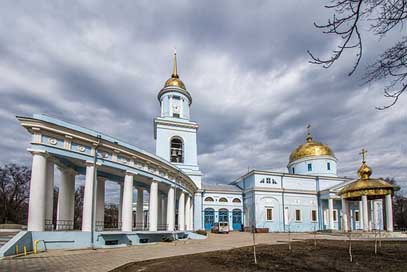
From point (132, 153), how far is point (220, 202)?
81.9ft

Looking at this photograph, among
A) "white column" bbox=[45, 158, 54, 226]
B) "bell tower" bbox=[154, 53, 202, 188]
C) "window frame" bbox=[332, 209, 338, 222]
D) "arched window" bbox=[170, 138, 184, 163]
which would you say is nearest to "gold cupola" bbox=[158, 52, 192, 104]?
"bell tower" bbox=[154, 53, 202, 188]

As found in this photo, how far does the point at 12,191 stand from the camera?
42000 millimetres

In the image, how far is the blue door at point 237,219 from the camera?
1611 inches

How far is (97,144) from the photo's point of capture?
15.8m

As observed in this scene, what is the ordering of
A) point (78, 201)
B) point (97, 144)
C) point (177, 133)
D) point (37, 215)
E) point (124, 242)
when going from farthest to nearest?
point (78, 201) < point (177, 133) < point (124, 242) < point (97, 144) < point (37, 215)

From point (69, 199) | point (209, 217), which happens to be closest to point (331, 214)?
point (209, 217)

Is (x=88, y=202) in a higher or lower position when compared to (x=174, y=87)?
lower

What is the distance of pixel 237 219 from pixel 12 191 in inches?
1234

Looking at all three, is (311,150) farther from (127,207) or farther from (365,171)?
(127,207)

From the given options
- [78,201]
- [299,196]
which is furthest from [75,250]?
[78,201]

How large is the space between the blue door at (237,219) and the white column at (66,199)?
2696 cm

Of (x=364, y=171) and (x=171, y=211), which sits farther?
(x=364, y=171)

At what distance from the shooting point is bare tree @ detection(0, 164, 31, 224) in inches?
1634

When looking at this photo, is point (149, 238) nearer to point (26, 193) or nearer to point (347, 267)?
point (347, 267)
